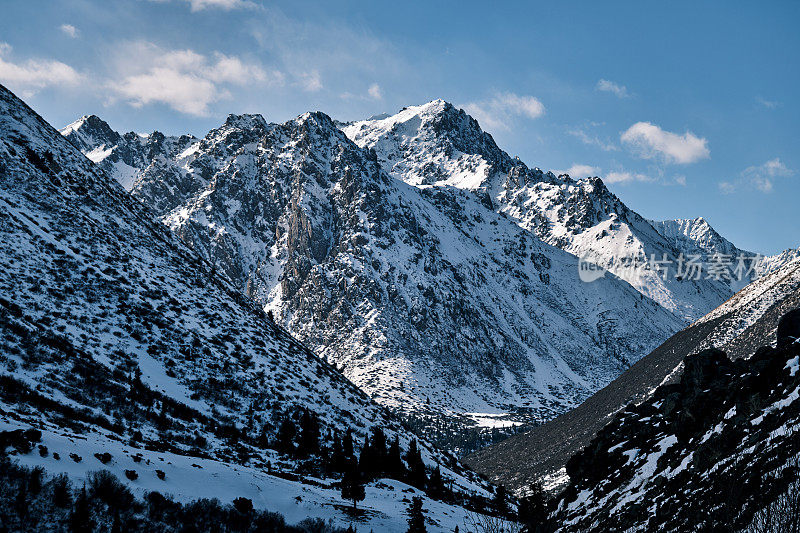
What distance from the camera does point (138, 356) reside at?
70.9 m

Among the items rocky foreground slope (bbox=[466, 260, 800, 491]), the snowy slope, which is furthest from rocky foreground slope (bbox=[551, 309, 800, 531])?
rocky foreground slope (bbox=[466, 260, 800, 491])

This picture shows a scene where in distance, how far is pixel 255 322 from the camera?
10406cm

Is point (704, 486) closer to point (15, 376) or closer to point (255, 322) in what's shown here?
point (15, 376)

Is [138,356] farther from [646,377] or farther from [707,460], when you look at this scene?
[646,377]

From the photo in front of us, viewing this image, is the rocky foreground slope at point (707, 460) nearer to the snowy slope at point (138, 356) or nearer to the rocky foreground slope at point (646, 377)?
the snowy slope at point (138, 356)

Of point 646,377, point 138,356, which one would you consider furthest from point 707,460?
point 646,377

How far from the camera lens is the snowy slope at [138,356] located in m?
44.0

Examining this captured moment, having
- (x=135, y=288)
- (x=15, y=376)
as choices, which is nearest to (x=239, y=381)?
(x=135, y=288)

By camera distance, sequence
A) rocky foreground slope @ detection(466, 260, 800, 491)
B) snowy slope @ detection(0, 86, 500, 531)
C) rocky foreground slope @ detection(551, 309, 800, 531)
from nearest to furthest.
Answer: rocky foreground slope @ detection(551, 309, 800, 531) < snowy slope @ detection(0, 86, 500, 531) < rocky foreground slope @ detection(466, 260, 800, 491)

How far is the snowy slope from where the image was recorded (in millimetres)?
43969

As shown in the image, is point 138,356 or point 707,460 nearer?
point 707,460

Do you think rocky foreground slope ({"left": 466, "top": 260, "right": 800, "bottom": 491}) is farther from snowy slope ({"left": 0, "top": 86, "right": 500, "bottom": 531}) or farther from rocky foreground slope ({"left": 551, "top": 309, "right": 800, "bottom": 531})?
rocky foreground slope ({"left": 551, "top": 309, "right": 800, "bottom": 531})

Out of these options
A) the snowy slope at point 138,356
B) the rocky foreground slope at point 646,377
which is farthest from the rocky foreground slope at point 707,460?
the rocky foreground slope at point 646,377

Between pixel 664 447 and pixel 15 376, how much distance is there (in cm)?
5579
